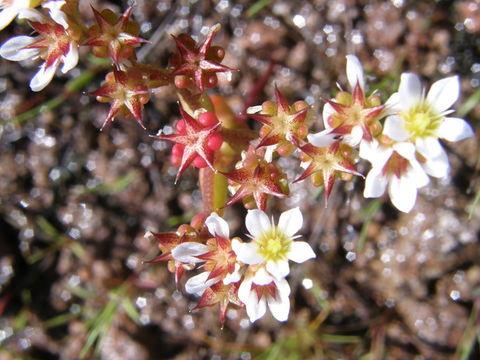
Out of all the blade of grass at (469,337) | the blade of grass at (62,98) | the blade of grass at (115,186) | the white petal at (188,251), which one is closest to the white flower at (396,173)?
the white petal at (188,251)

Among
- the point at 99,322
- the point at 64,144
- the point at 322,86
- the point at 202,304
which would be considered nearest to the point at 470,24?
the point at 322,86

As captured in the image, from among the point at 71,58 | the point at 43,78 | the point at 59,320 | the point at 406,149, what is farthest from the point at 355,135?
the point at 59,320

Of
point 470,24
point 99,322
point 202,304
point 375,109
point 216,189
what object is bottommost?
point 99,322

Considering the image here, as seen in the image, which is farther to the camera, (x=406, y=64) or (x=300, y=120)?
(x=406, y=64)

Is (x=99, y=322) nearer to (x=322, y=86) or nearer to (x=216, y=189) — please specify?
(x=216, y=189)

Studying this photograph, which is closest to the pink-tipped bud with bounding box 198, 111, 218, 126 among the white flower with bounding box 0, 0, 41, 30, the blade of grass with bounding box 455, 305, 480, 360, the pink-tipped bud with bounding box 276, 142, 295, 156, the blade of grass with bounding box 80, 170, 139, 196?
the pink-tipped bud with bounding box 276, 142, 295, 156

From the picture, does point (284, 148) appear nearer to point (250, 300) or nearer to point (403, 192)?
point (403, 192)

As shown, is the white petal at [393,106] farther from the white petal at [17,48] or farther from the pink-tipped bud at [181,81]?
the white petal at [17,48]
